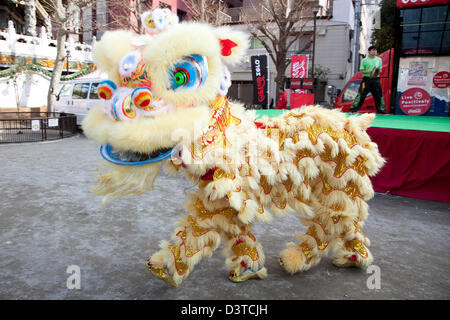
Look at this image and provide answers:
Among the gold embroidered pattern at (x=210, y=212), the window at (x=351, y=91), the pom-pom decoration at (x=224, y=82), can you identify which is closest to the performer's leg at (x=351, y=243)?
the gold embroidered pattern at (x=210, y=212)

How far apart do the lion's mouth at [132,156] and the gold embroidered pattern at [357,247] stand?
170 centimetres

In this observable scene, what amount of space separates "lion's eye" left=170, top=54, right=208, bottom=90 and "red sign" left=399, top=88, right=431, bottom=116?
8779 mm

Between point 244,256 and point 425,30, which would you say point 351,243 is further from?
point 425,30

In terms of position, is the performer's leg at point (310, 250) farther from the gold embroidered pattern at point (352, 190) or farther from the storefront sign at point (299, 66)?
the storefront sign at point (299, 66)

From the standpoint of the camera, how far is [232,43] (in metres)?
2.20

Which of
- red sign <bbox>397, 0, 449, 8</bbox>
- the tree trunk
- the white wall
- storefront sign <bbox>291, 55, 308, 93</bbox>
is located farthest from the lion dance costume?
the white wall

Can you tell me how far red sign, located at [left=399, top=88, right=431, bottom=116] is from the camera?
911cm

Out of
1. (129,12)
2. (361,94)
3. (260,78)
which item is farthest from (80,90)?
(361,94)

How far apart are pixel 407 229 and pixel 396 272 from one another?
3.85 ft

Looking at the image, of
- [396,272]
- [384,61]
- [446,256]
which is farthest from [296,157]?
[384,61]

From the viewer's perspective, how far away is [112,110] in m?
1.94

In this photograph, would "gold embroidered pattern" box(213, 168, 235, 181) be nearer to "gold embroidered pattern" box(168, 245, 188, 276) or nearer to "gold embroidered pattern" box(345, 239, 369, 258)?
"gold embroidered pattern" box(168, 245, 188, 276)

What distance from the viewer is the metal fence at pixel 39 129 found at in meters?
9.37
